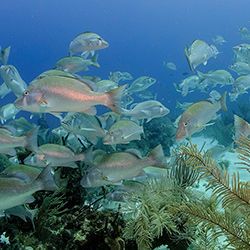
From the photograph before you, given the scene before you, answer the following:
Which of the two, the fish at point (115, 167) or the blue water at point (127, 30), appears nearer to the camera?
the fish at point (115, 167)

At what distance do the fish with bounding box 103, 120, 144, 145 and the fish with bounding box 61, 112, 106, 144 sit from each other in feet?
0.77

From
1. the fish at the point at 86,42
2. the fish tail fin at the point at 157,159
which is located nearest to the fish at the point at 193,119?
the fish tail fin at the point at 157,159

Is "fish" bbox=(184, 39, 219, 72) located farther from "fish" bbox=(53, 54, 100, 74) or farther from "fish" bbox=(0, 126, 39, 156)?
"fish" bbox=(0, 126, 39, 156)

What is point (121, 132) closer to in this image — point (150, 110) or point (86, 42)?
point (150, 110)

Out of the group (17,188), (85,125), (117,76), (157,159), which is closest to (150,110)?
(85,125)

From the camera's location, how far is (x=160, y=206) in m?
3.14

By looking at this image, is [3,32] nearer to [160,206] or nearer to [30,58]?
[30,58]

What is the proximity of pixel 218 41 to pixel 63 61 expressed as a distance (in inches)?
418

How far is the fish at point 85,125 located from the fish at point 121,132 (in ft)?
0.77

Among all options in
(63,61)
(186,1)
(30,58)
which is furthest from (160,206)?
(186,1)

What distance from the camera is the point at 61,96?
8.70ft

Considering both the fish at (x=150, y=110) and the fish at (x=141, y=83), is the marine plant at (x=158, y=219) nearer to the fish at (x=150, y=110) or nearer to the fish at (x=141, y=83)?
the fish at (x=150, y=110)

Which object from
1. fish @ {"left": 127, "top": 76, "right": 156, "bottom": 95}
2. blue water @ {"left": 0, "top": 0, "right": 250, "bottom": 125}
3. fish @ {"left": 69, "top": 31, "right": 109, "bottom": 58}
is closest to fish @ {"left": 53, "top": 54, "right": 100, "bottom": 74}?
fish @ {"left": 69, "top": 31, "right": 109, "bottom": 58}

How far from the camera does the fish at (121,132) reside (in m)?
3.82
